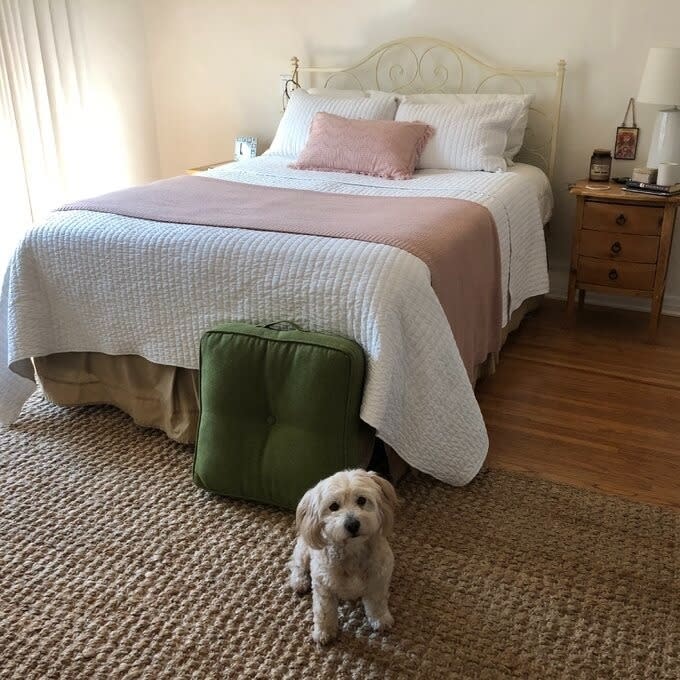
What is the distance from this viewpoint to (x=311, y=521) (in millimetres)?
1571

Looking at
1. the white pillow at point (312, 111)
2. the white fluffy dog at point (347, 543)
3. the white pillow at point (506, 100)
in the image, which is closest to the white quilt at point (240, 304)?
the white fluffy dog at point (347, 543)

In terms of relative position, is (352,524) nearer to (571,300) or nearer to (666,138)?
(571,300)

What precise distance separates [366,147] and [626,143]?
3.99ft

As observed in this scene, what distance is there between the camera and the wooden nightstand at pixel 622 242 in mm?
3096

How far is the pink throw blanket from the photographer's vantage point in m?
2.26

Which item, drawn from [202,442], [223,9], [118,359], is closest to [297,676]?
[202,442]

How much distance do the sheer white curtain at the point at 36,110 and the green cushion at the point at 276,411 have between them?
2184 millimetres

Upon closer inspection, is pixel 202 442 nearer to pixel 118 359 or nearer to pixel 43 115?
pixel 118 359

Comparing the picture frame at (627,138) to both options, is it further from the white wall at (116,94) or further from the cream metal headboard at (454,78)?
the white wall at (116,94)

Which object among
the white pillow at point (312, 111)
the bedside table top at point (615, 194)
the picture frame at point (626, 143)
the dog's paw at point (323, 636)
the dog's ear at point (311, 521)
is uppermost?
the white pillow at point (312, 111)

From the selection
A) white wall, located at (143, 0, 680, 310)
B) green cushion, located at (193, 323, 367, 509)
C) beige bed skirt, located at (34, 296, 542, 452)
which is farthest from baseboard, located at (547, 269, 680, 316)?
green cushion, located at (193, 323, 367, 509)

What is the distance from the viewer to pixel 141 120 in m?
4.46

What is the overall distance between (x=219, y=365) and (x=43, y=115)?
2452mm

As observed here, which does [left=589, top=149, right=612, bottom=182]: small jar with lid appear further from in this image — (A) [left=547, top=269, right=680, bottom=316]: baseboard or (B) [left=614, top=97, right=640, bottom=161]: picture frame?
(A) [left=547, top=269, right=680, bottom=316]: baseboard
